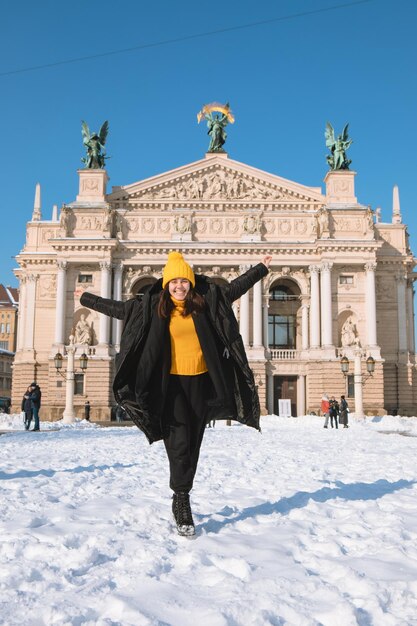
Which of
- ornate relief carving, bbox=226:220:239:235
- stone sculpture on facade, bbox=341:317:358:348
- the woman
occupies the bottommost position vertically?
the woman

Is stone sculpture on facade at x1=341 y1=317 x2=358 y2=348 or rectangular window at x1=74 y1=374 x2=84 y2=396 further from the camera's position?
stone sculpture on facade at x1=341 y1=317 x2=358 y2=348

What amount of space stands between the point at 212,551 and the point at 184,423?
48.4 inches

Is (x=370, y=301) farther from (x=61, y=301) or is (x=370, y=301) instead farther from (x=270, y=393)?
(x=61, y=301)

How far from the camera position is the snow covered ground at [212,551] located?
3.44 metres

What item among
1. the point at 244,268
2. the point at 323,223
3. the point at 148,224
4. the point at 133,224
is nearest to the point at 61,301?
the point at 133,224

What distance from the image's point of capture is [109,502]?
677cm

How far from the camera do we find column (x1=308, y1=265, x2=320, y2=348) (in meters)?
46.0

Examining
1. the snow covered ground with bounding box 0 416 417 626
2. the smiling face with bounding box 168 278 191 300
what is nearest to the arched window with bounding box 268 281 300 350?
the snow covered ground with bounding box 0 416 417 626

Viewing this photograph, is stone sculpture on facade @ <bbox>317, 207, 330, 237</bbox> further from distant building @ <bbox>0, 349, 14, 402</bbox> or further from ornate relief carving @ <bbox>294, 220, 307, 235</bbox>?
distant building @ <bbox>0, 349, 14, 402</bbox>

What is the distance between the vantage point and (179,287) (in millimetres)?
5570

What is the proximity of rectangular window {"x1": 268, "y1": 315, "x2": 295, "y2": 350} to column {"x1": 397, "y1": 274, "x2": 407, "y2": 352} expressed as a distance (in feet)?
27.6

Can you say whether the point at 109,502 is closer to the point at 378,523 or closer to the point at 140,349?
the point at 140,349

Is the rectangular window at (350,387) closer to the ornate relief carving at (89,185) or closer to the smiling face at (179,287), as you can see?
the ornate relief carving at (89,185)

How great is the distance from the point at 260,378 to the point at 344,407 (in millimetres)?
13503
